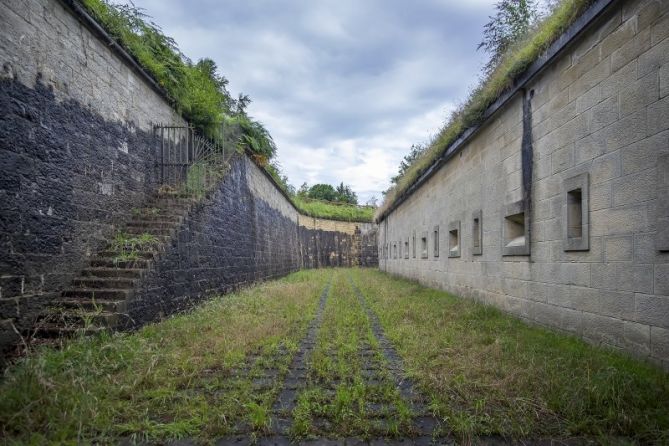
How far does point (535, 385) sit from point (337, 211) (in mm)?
25011

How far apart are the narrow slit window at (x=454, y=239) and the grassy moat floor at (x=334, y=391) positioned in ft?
11.7

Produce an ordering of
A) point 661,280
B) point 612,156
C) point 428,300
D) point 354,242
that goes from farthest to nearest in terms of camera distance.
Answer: point 354,242 → point 428,300 → point 612,156 → point 661,280

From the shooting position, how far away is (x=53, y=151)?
15.3 feet

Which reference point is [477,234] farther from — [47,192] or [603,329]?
[47,192]

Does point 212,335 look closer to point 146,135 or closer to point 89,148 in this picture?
point 89,148

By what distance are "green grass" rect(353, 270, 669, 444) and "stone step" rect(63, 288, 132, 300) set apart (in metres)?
3.39

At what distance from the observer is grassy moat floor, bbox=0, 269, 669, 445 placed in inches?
95.4

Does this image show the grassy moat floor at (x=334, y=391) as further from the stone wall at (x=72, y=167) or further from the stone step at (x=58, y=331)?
the stone wall at (x=72, y=167)

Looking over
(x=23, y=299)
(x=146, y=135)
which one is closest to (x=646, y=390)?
(x=23, y=299)

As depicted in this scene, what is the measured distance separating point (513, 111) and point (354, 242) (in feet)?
73.2

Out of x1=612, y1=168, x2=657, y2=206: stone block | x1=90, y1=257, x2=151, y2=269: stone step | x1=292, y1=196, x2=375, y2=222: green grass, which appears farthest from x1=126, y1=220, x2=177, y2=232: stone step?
x1=292, y1=196, x2=375, y2=222: green grass

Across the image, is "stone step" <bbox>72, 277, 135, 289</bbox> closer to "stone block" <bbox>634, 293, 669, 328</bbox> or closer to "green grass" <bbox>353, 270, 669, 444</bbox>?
"green grass" <bbox>353, 270, 669, 444</bbox>

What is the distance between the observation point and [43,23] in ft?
15.1

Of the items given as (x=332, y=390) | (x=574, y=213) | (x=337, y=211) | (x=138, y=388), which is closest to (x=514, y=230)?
(x=574, y=213)
